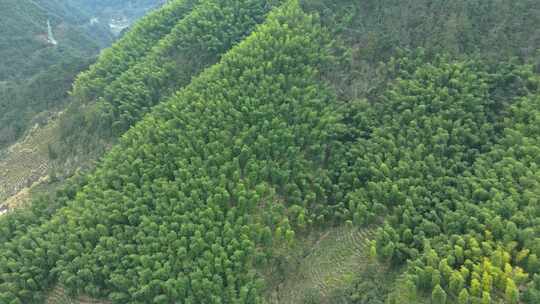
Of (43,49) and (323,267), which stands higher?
(323,267)

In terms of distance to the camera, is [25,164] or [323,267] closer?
[323,267]

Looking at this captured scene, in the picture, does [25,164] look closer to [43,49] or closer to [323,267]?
[323,267]

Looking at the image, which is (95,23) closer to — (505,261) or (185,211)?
(185,211)

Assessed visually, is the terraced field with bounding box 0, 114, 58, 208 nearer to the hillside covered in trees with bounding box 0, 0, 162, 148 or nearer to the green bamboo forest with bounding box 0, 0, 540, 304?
the green bamboo forest with bounding box 0, 0, 540, 304

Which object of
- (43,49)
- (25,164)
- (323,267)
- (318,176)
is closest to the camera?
(323,267)

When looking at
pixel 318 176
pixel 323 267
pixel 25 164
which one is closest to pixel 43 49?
pixel 25 164

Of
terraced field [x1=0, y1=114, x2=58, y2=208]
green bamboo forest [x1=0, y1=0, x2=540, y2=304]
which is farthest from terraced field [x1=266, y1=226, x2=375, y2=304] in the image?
terraced field [x1=0, y1=114, x2=58, y2=208]
